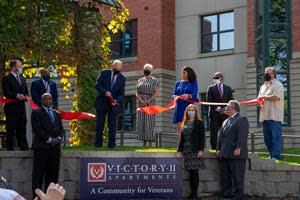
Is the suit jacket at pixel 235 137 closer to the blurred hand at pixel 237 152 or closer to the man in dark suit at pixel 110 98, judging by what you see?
the blurred hand at pixel 237 152

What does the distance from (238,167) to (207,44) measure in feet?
70.1

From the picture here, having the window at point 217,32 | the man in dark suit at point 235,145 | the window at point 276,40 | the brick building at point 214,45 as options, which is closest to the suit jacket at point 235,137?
the man in dark suit at point 235,145

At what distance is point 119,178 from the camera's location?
11.3 meters

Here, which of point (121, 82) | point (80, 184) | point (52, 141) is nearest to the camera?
point (52, 141)

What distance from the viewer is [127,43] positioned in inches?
1346

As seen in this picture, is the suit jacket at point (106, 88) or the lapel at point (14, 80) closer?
the lapel at point (14, 80)

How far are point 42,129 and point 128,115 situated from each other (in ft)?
75.4

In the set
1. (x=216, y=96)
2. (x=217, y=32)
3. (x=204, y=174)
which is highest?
(x=217, y=32)

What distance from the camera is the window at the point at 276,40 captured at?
28.1 m

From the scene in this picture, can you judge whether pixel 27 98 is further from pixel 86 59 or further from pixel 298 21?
pixel 298 21

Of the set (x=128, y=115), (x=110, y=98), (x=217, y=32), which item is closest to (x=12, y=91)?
(x=110, y=98)

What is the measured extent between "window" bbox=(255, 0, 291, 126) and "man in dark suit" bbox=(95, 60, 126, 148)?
16505mm

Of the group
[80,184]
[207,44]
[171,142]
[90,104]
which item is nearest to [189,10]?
[207,44]

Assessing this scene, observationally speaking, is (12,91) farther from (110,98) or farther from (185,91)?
(185,91)
